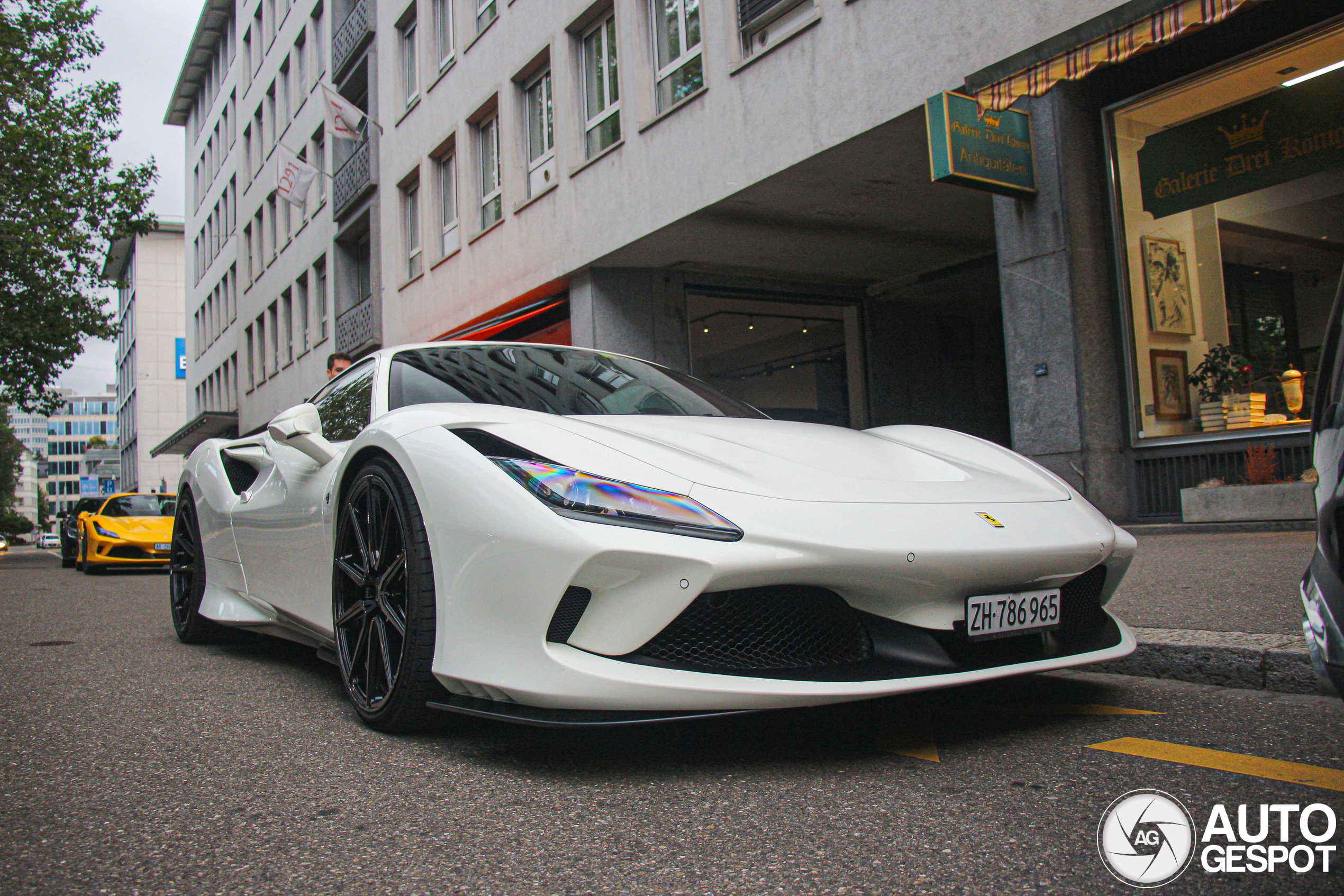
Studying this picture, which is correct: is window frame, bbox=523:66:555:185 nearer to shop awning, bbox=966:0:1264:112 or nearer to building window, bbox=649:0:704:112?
building window, bbox=649:0:704:112

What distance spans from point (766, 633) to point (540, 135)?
14.1 meters

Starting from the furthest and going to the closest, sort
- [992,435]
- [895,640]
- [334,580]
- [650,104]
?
[992,435] → [650,104] → [334,580] → [895,640]

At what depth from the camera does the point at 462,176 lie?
17219mm

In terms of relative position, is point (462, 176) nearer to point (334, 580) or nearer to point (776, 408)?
point (776, 408)

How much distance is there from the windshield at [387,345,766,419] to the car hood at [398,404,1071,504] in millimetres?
229

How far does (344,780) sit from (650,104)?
1126 centimetres

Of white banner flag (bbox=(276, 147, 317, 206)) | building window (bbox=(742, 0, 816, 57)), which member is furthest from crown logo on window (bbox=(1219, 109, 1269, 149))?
A: white banner flag (bbox=(276, 147, 317, 206))

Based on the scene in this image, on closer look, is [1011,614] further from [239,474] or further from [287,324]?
[287,324]

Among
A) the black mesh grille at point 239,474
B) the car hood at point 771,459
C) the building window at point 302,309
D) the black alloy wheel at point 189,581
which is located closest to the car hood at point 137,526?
the black alloy wheel at point 189,581

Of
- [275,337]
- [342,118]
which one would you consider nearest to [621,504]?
[342,118]

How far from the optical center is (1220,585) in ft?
15.1

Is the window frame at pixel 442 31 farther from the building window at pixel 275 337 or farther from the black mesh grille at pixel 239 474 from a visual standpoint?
the black mesh grille at pixel 239 474

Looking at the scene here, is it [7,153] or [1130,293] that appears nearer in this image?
[1130,293]

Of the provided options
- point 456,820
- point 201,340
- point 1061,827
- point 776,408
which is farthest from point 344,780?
point 201,340
